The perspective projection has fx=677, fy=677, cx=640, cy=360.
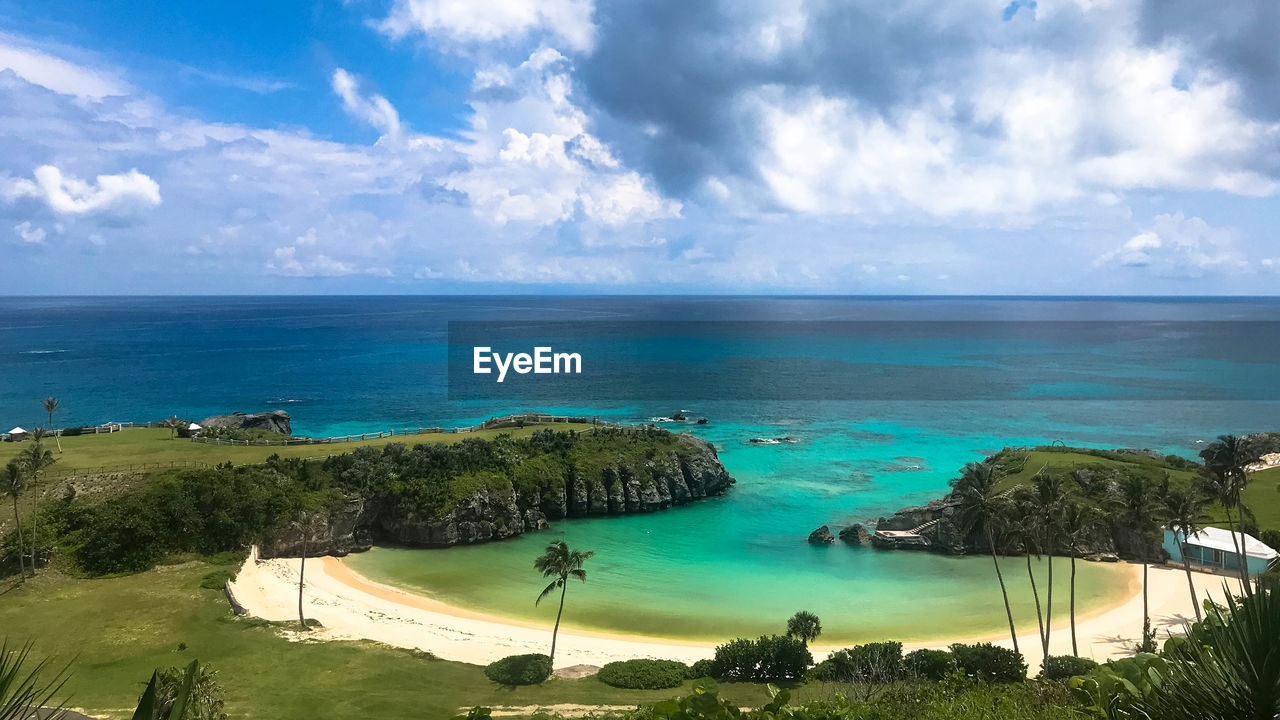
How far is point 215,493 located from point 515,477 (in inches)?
1082

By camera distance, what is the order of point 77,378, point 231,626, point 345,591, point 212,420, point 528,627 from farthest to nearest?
1. point 77,378
2. point 212,420
3. point 345,591
4. point 528,627
5. point 231,626

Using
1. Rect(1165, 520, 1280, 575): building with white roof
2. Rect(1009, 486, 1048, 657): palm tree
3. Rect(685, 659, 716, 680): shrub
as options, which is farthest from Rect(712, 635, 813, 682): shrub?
Rect(1165, 520, 1280, 575): building with white roof

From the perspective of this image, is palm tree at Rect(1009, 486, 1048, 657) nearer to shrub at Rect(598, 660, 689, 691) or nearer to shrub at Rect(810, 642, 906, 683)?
shrub at Rect(810, 642, 906, 683)

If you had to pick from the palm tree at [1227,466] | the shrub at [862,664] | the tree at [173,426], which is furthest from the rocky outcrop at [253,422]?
the palm tree at [1227,466]

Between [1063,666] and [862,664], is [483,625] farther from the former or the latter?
[1063,666]

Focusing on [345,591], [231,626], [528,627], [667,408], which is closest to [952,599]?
[528,627]

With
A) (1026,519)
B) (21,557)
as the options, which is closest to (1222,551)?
(1026,519)

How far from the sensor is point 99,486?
5691cm

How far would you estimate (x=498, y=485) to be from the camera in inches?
2766

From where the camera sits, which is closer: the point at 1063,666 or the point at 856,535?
the point at 1063,666

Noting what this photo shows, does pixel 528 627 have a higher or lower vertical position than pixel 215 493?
lower

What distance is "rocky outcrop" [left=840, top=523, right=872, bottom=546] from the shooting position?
68.4m

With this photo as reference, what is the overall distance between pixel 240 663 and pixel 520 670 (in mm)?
15853

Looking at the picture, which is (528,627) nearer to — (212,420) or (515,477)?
(515,477)
